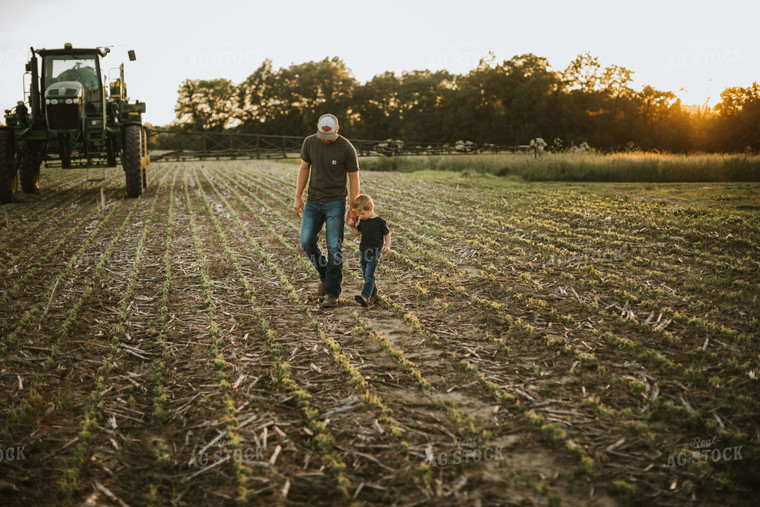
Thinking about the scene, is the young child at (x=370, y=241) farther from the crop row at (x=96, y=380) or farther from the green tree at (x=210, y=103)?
the green tree at (x=210, y=103)

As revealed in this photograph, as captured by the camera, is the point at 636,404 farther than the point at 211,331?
No

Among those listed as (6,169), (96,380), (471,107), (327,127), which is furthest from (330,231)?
(471,107)

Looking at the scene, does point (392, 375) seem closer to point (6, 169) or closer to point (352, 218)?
point (352, 218)

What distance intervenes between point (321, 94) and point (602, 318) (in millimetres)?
76257

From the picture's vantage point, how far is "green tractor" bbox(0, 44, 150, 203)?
1312 cm

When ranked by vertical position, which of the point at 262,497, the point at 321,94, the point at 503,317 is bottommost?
the point at 262,497

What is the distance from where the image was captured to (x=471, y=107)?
66188 millimetres

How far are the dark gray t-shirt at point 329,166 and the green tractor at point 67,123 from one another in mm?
9878

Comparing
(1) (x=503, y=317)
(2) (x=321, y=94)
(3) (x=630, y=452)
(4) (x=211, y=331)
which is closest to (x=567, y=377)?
(3) (x=630, y=452)

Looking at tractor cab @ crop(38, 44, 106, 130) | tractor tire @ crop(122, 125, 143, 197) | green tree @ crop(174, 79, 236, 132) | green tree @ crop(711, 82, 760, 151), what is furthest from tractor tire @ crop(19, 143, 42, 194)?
green tree @ crop(174, 79, 236, 132)

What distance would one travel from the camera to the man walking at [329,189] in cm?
562

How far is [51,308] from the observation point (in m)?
5.71

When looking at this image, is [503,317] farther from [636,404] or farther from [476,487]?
[476,487]

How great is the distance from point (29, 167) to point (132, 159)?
343 centimetres
